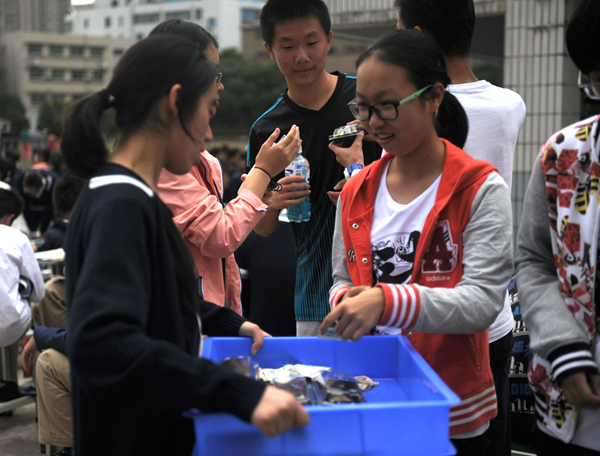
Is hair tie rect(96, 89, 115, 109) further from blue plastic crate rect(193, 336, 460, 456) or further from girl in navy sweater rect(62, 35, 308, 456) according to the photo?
blue plastic crate rect(193, 336, 460, 456)

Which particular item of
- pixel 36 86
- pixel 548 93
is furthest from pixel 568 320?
pixel 36 86

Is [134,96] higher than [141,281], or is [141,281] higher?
[134,96]

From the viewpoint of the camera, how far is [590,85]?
137cm

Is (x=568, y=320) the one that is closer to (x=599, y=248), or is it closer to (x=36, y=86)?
(x=599, y=248)

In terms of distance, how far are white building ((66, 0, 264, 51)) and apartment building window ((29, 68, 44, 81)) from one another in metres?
13.7

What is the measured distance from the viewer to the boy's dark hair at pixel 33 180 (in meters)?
10.1

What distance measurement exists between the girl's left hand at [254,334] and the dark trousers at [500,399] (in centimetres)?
77

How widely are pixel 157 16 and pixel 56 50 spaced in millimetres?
18918

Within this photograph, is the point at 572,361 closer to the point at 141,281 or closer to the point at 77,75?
the point at 141,281

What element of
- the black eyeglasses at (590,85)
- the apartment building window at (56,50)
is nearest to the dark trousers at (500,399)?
the black eyeglasses at (590,85)

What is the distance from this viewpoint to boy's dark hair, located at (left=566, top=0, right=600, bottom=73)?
1328 millimetres

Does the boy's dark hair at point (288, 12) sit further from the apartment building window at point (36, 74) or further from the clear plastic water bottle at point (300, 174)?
the apartment building window at point (36, 74)

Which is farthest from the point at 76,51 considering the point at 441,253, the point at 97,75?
the point at 441,253

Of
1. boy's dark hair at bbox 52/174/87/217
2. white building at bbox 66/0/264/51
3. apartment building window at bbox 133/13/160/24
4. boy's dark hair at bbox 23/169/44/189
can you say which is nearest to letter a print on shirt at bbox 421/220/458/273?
boy's dark hair at bbox 52/174/87/217
